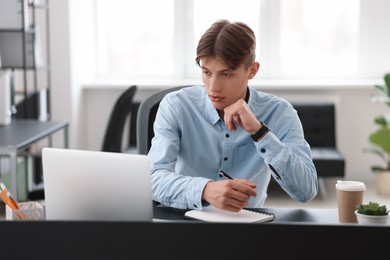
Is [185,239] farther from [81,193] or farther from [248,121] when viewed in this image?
[248,121]

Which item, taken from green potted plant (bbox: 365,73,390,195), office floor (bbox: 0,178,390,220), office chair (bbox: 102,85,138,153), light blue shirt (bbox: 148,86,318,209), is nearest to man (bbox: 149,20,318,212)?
light blue shirt (bbox: 148,86,318,209)

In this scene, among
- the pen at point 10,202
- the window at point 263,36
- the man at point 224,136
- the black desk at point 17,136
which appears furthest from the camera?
the window at point 263,36

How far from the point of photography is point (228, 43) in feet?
6.64

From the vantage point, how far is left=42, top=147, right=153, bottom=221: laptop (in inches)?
57.9

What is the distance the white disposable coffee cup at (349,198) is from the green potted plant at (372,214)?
86mm

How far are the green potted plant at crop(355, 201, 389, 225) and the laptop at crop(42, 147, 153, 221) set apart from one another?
52 cm

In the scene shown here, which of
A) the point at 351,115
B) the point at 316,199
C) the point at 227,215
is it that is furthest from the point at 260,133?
the point at 351,115

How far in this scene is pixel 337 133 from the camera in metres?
5.86

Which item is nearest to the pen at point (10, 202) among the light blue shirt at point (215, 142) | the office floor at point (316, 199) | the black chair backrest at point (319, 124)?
the light blue shirt at point (215, 142)

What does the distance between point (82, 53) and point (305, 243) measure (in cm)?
504

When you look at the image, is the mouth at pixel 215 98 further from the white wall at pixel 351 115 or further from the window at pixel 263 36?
the window at pixel 263 36

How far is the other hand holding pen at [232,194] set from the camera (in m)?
1.75

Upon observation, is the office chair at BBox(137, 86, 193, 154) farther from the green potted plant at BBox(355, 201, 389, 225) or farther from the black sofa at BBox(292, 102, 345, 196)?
the black sofa at BBox(292, 102, 345, 196)

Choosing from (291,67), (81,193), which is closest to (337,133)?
(291,67)
